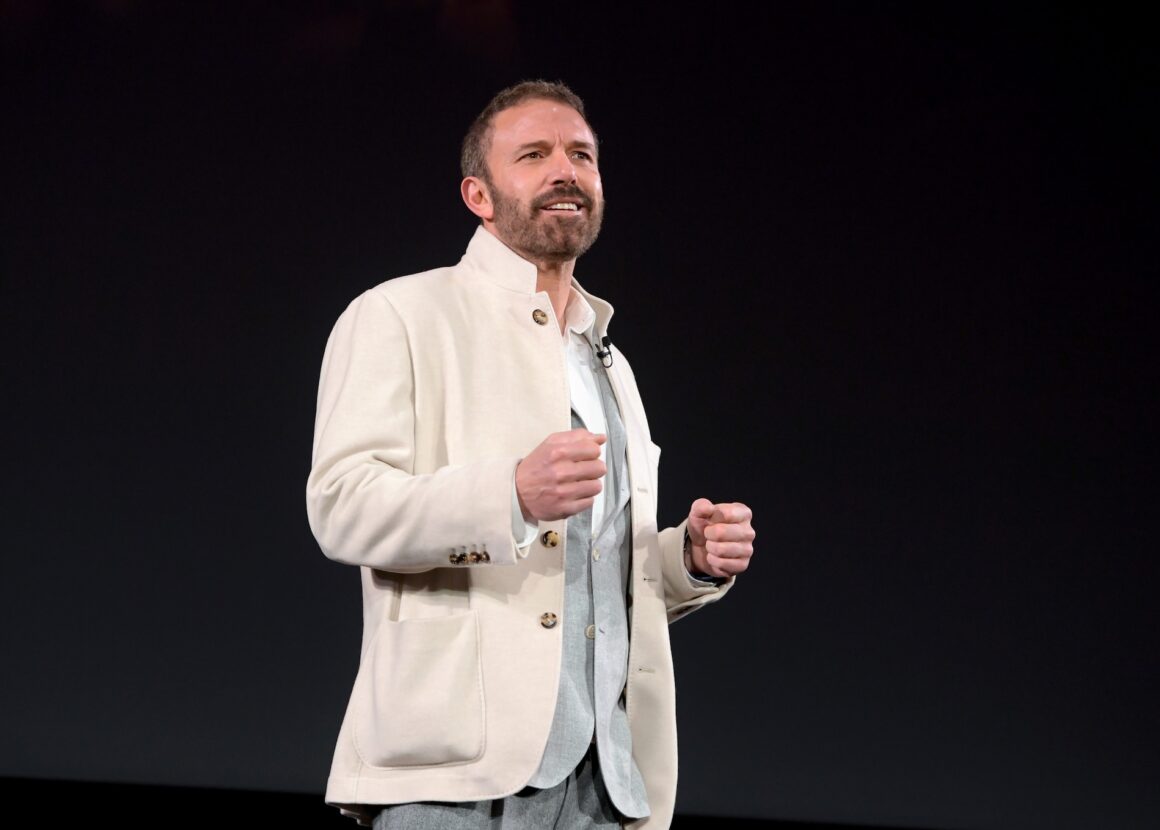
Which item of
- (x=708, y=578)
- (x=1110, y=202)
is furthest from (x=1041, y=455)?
(x=708, y=578)

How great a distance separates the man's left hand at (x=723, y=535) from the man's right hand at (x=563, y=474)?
0.29 m

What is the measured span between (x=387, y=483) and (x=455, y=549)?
4.0 inches

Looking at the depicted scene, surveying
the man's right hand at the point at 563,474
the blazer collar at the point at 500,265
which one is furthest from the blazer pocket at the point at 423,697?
the blazer collar at the point at 500,265

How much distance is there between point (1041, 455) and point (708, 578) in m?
2.66

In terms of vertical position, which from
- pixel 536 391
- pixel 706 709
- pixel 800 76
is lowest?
pixel 706 709

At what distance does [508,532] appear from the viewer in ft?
4.30

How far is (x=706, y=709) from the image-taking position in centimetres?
386

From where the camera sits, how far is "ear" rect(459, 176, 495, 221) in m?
1.74

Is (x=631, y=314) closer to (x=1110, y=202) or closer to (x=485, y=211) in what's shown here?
(x=1110, y=202)

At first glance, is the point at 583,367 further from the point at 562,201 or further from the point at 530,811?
the point at 530,811

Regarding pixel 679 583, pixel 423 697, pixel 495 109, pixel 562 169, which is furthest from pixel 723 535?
pixel 495 109

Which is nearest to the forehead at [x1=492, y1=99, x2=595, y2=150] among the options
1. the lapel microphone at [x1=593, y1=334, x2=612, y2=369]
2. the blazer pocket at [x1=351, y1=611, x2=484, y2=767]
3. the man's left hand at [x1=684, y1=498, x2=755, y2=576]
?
the lapel microphone at [x1=593, y1=334, x2=612, y2=369]

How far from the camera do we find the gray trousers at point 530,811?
1357 mm

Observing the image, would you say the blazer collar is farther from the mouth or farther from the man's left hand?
the man's left hand
